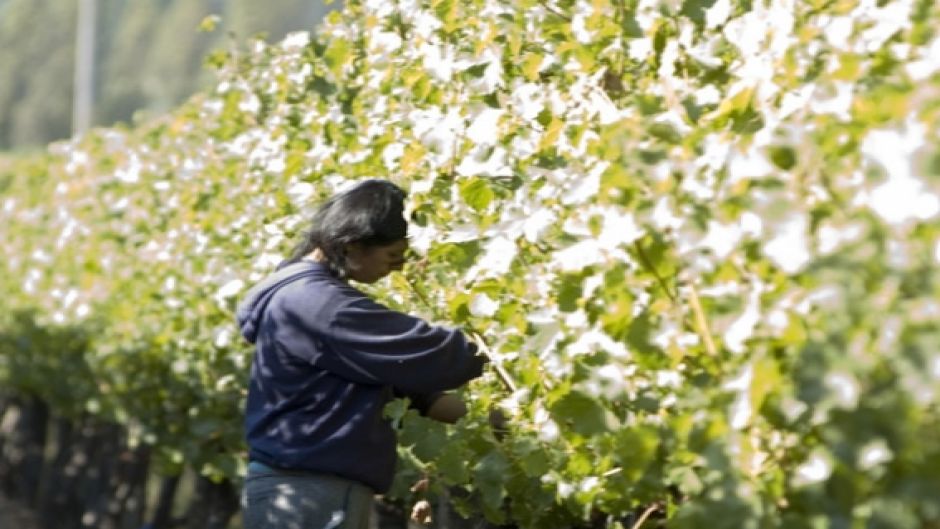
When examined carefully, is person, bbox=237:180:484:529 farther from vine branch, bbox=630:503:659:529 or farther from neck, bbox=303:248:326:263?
vine branch, bbox=630:503:659:529

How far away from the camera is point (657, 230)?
3.29 m

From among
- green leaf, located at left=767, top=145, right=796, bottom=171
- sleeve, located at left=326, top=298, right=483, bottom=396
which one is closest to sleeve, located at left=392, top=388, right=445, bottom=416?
sleeve, located at left=326, top=298, right=483, bottom=396

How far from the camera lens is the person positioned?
493 centimetres

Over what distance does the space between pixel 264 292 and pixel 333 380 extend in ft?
1.23

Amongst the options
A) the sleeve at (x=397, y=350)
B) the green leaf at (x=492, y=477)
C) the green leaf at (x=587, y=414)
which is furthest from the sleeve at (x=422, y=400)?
the green leaf at (x=587, y=414)

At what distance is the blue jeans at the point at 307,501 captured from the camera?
507cm

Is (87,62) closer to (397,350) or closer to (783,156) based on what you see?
(397,350)

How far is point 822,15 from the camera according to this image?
3682 millimetres

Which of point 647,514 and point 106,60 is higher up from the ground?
point 647,514

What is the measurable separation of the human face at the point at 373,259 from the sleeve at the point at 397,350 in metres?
0.20

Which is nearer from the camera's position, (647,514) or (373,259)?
(647,514)

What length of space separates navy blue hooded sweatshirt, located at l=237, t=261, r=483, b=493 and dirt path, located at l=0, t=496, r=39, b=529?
8.92 metres

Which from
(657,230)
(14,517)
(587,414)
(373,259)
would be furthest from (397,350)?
(14,517)

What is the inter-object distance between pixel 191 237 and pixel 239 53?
1.23 m
